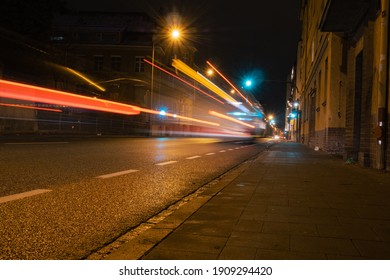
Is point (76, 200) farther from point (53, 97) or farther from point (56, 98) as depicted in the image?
point (56, 98)

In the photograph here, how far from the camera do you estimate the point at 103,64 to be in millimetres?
62344

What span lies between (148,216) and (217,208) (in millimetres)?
893

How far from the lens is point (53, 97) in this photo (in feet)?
105

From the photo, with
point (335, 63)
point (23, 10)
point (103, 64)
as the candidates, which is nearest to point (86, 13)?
point (103, 64)

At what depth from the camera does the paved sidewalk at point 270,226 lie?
11.8ft

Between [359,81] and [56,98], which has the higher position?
[56,98]

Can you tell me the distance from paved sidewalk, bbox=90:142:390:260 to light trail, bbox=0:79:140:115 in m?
23.8

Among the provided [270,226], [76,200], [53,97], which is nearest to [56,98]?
[53,97]

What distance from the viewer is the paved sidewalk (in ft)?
11.8

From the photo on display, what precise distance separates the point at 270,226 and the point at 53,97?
99.2 feet

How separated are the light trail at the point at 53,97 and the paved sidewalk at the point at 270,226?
23.8m

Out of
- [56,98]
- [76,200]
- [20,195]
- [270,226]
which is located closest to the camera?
[270,226]

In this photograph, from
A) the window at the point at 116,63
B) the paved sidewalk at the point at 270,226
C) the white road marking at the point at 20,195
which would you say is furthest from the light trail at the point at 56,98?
the paved sidewalk at the point at 270,226

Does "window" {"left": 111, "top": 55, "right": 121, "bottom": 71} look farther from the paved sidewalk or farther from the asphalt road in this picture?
the paved sidewalk
